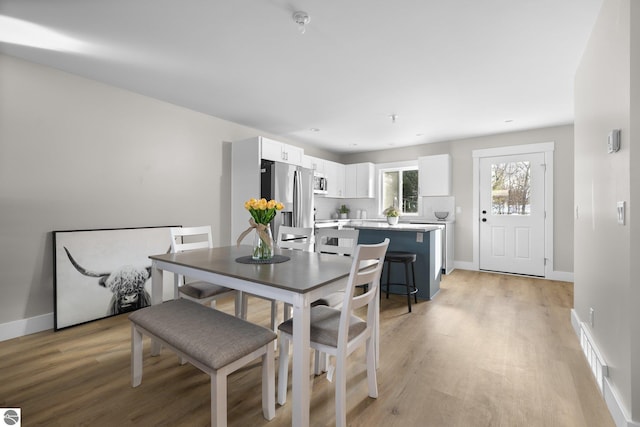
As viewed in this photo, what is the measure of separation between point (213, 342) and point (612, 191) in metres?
2.34

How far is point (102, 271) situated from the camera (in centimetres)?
300

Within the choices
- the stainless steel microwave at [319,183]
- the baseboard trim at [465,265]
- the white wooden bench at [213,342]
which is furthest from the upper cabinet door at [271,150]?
the baseboard trim at [465,265]

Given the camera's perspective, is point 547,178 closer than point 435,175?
Yes

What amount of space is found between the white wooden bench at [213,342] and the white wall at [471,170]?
4890 mm

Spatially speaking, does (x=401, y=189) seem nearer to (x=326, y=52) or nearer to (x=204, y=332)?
(x=326, y=52)

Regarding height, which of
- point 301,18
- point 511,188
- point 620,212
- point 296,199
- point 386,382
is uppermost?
point 301,18

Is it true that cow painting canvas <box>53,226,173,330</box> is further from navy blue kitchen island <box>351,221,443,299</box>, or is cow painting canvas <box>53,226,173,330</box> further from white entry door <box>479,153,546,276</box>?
white entry door <box>479,153,546,276</box>

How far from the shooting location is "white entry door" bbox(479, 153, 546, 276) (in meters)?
4.78

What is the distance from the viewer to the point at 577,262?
2734 millimetres

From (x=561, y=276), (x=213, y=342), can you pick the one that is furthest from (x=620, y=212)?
(x=561, y=276)

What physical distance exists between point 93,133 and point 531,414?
420 cm

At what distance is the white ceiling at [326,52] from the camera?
6.36ft

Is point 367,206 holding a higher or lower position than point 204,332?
higher

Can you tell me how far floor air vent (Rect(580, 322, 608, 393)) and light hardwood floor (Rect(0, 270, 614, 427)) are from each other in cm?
6
